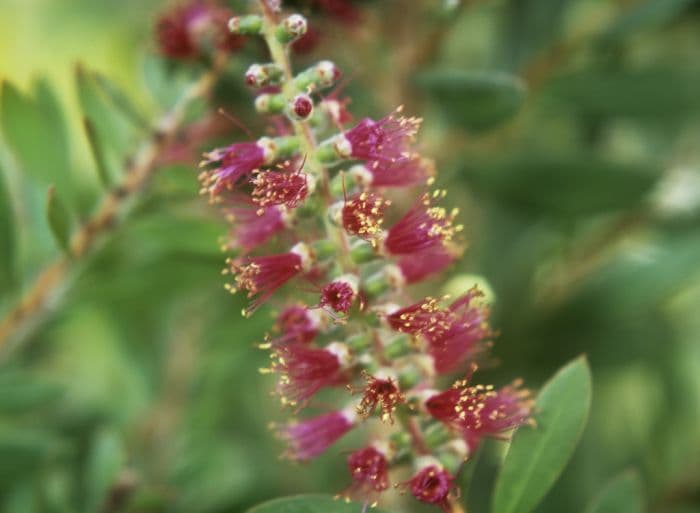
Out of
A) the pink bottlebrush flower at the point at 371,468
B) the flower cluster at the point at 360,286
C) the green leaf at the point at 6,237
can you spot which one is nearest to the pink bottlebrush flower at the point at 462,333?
the flower cluster at the point at 360,286

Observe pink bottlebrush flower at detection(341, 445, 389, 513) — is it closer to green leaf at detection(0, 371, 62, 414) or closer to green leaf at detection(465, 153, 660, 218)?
green leaf at detection(0, 371, 62, 414)

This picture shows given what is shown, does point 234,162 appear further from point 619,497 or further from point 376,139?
point 619,497

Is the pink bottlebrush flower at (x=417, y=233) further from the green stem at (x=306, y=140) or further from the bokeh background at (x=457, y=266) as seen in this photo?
the bokeh background at (x=457, y=266)

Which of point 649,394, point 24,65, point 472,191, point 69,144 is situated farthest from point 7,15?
point 649,394

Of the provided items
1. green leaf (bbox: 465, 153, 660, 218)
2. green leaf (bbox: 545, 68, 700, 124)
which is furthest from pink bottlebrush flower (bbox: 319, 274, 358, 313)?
green leaf (bbox: 545, 68, 700, 124)

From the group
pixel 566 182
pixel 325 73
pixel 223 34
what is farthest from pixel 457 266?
pixel 325 73

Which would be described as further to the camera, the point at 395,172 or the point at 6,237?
the point at 6,237
